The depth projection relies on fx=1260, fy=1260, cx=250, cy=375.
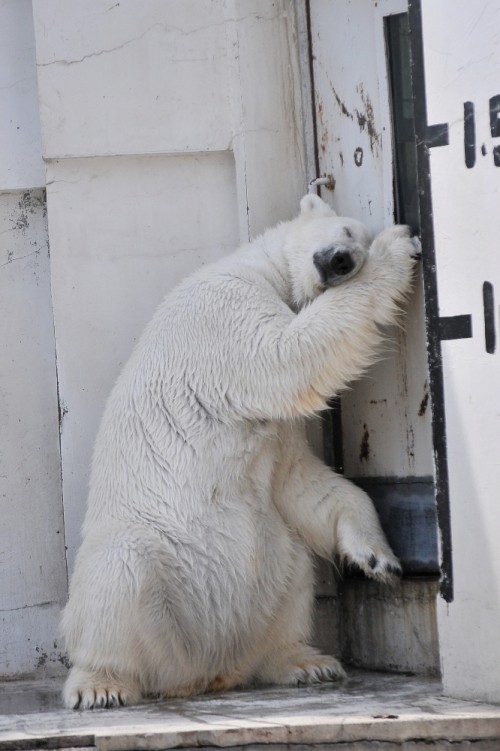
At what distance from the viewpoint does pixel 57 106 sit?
5609mm

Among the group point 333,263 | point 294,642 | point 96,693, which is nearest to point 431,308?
point 333,263

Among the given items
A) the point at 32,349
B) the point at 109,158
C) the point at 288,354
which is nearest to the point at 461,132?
the point at 288,354

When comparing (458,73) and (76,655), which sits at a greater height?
(458,73)

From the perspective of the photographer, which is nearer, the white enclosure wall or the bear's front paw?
the bear's front paw

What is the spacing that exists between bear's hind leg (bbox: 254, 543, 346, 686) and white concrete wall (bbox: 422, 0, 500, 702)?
97 cm

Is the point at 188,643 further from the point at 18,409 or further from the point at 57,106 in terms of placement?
the point at 57,106

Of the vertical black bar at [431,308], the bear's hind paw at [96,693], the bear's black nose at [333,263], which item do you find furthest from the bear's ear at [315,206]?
the bear's hind paw at [96,693]

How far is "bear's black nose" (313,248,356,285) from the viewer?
4.77m

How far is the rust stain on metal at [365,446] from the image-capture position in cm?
531

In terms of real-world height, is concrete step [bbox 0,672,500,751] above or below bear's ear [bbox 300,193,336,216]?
below

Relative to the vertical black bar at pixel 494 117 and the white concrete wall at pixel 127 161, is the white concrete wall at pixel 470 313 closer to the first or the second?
the vertical black bar at pixel 494 117

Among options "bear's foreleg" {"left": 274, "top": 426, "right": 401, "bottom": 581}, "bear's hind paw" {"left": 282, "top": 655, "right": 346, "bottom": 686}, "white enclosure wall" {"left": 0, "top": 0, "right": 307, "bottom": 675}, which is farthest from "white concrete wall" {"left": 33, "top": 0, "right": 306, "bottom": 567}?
"bear's hind paw" {"left": 282, "top": 655, "right": 346, "bottom": 686}

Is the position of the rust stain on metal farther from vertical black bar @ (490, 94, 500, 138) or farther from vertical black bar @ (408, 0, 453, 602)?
vertical black bar @ (490, 94, 500, 138)

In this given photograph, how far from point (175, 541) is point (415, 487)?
1017mm
